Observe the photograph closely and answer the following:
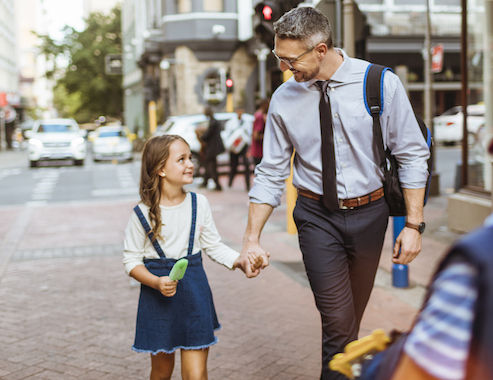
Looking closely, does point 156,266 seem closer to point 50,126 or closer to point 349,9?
point 349,9

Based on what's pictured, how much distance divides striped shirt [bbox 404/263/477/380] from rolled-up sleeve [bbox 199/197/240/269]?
2024 mm

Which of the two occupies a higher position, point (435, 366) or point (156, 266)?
point (435, 366)

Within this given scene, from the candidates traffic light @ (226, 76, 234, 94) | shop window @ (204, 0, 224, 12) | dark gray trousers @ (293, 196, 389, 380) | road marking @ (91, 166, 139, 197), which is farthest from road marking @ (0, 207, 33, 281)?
shop window @ (204, 0, 224, 12)

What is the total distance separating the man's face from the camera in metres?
2.92

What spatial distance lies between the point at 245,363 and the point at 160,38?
30.2 metres

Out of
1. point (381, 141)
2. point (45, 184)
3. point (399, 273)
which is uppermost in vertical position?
point (381, 141)

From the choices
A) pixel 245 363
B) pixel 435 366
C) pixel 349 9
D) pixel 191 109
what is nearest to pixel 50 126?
pixel 191 109

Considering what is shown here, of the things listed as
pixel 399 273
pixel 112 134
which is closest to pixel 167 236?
pixel 399 273

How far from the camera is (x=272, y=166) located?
321cm

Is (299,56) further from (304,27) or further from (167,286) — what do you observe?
(167,286)

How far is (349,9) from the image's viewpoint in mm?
6770

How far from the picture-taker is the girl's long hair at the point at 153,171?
3.08m

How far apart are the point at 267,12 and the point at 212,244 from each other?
4.50 meters

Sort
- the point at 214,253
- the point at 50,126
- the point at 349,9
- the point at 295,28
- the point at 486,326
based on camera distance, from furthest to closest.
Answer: the point at 50,126 → the point at 349,9 → the point at 214,253 → the point at 295,28 → the point at 486,326
